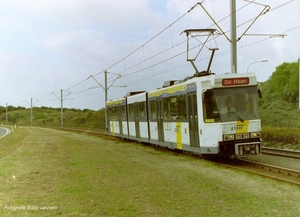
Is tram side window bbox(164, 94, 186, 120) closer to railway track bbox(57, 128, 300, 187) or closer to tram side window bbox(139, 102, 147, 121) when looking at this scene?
railway track bbox(57, 128, 300, 187)

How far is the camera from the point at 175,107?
1772 centimetres

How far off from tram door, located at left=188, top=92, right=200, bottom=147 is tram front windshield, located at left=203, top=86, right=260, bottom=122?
83 cm

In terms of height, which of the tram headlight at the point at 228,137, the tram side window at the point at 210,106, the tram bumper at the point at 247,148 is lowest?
Answer: the tram bumper at the point at 247,148

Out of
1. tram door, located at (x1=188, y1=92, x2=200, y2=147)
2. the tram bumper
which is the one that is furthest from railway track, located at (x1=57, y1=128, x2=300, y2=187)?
tram door, located at (x1=188, y1=92, x2=200, y2=147)

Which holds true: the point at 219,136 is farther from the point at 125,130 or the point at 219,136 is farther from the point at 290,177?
the point at 125,130

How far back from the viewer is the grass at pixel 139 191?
7.75 m

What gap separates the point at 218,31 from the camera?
68.2ft

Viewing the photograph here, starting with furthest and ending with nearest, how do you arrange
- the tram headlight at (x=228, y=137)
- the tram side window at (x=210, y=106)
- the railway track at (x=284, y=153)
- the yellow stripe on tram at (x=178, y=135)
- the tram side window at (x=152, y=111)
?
1. the tram side window at (x=152, y=111)
2. the yellow stripe on tram at (x=178, y=135)
3. the railway track at (x=284, y=153)
4. the tram side window at (x=210, y=106)
5. the tram headlight at (x=228, y=137)

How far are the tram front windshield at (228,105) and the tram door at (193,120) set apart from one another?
2.74 feet

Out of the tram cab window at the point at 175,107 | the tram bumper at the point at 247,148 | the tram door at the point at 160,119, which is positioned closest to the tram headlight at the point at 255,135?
the tram bumper at the point at 247,148

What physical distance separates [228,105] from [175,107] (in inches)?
142

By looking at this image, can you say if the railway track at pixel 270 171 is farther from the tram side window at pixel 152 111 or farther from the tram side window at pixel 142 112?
the tram side window at pixel 142 112

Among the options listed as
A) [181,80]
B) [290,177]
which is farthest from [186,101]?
[290,177]

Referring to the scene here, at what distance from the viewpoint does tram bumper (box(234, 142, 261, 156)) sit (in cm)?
1426
